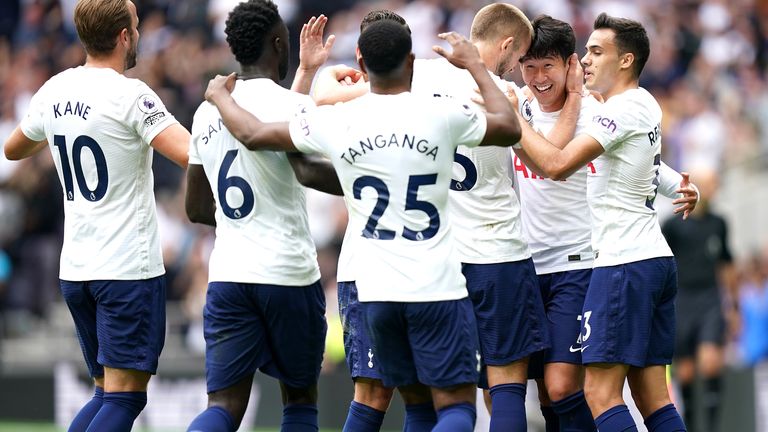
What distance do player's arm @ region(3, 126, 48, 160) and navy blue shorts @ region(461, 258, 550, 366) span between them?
2.68 metres

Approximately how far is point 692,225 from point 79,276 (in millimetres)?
8289

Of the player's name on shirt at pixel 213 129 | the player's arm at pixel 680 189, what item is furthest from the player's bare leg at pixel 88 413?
the player's arm at pixel 680 189

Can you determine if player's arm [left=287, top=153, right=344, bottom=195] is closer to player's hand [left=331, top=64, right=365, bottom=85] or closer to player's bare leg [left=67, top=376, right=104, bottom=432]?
player's hand [left=331, top=64, right=365, bottom=85]

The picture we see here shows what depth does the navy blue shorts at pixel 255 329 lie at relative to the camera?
6602 millimetres

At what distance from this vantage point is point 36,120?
24.2ft

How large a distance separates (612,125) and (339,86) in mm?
1570

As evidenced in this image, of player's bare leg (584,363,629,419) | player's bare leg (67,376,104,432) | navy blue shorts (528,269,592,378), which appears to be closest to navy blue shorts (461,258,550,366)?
navy blue shorts (528,269,592,378)

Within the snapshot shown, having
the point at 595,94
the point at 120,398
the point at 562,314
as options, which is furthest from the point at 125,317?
the point at 595,94

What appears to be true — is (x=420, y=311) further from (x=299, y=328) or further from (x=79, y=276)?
(x=79, y=276)

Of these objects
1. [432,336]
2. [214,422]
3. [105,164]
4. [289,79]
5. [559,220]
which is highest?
[289,79]

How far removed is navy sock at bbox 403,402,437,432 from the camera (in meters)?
6.79

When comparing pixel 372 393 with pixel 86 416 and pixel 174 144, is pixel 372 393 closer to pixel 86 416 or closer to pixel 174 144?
pixel 86 416

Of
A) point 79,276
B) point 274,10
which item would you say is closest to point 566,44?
point 274,10

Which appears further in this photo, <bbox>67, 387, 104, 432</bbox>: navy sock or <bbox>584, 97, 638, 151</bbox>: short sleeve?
<bbox>67, 387, 104, 432</bbox>: navy sock
